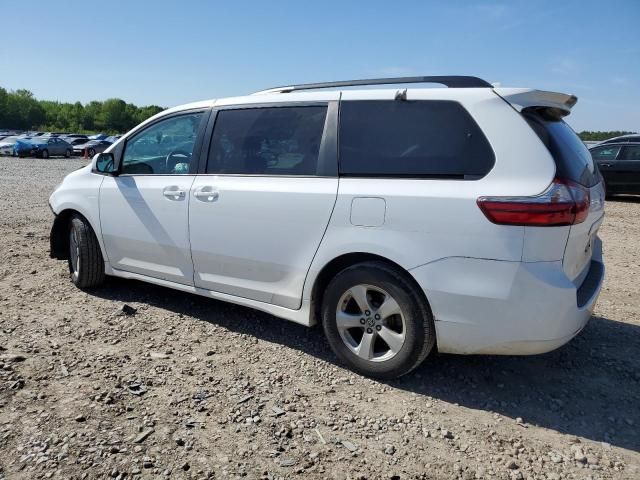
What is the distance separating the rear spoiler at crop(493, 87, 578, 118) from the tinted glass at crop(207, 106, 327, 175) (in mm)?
1177

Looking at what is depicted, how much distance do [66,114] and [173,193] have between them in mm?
123029

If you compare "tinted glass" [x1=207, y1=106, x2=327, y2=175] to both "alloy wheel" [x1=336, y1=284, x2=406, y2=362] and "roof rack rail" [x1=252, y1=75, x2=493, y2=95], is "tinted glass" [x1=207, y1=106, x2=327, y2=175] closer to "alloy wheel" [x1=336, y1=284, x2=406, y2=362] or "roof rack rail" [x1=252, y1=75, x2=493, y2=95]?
"roof rack rail" [x1=252, y1=75, x2=493, y2=95]

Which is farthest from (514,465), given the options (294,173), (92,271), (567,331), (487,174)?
(92,271)

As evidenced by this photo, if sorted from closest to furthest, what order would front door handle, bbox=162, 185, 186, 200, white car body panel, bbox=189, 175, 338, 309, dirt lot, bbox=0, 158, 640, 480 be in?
dirt lot, bbox=0, 158, 640, 480 → white car body panel, bbox=189, 175, 338, 309 → front door handle, bbox=162, 185, 186, 200

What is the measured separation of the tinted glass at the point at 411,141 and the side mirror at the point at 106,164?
2307mm

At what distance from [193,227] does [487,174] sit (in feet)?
7.21

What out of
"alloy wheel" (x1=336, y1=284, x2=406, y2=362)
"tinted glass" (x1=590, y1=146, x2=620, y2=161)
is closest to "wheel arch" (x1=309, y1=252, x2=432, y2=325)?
"alloy wheel" (x1=336, y1=284, x2=406, y2=362)

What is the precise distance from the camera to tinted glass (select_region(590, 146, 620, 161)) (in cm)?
1310

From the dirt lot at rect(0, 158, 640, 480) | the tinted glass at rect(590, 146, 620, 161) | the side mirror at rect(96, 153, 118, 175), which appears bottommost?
the dirt lot at rect(0, 158, 640, 480)

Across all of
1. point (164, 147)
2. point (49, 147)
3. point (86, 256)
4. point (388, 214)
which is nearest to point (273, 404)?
point (388, 214)

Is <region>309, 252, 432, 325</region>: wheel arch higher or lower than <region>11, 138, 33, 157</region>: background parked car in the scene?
higher

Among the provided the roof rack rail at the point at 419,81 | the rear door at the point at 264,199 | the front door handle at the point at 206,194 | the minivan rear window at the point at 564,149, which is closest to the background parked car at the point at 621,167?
the minivan rear window at the point at 564,149

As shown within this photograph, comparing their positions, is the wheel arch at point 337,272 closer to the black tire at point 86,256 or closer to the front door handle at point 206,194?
the front door handle at point 206,194

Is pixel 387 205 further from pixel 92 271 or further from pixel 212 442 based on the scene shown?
pixel 92 271
